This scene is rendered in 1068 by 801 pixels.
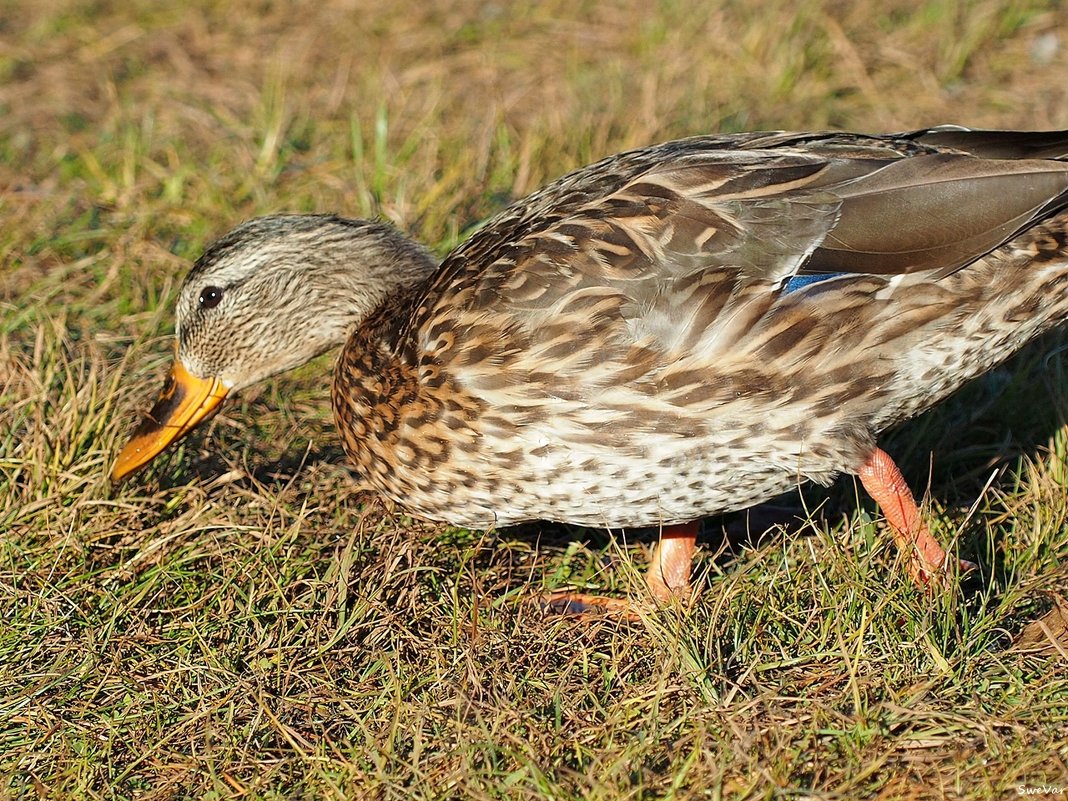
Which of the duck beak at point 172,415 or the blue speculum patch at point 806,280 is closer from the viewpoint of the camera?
the blue speculum patch at point 806,280

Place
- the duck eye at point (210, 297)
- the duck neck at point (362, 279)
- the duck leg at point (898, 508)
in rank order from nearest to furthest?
the duck leg at point (898, 508)
the duck eye at point (210, 297)
the duck neck at point (362, 279)

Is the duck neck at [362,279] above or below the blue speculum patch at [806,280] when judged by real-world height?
below

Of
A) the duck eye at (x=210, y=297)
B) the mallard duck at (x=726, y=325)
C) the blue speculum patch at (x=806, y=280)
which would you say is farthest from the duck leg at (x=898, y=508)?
the duck eye at (x=210, y=297)

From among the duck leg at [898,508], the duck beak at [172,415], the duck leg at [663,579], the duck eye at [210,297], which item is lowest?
the duck leg at [663,579]

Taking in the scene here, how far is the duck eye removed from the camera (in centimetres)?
439

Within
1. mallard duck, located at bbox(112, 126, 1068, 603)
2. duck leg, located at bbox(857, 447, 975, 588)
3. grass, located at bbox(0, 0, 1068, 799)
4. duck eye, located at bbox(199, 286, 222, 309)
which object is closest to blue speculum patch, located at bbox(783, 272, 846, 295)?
mallard duck, located at bbox(112, 126, 1068, 603)

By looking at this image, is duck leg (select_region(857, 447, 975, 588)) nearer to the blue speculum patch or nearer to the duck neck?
the blue speculum patch

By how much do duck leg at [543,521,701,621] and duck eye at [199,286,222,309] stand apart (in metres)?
1.46

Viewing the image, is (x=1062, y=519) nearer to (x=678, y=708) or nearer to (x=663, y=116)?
(x=678, y=708)

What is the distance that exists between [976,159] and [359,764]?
7.69 ft

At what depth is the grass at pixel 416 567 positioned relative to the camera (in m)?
3.30

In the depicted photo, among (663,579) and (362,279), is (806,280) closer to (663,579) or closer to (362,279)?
(663,579)

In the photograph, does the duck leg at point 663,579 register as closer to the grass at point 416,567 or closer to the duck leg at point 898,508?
the grass at point 416,567

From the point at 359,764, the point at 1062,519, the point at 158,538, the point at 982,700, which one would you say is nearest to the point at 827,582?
the point at 982,700
